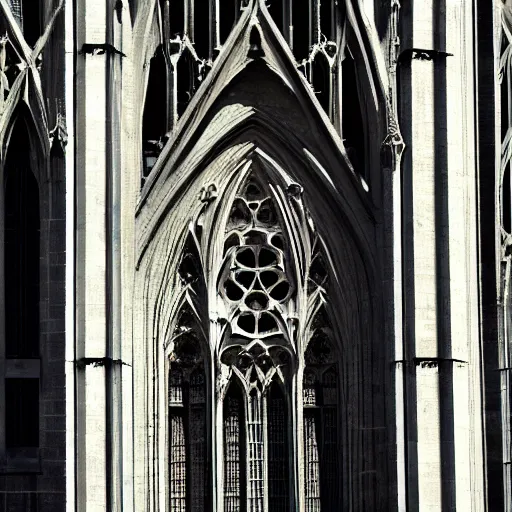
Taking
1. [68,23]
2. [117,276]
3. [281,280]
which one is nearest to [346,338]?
[281,280]

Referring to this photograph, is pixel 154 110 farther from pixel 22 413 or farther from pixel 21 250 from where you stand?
pixel 22 413

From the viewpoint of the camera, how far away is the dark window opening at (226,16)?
3159 centimetres

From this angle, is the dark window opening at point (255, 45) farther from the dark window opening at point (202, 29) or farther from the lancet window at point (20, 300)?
the lancet window at point (20, 300)

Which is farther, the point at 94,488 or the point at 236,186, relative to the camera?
the point at 236,186

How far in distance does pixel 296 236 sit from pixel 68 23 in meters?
4.48

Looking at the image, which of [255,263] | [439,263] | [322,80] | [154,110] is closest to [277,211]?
[255,263]

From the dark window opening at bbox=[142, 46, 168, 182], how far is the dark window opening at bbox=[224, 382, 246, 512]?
3580 mm

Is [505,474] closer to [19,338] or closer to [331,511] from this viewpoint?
[331,511]

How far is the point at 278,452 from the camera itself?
101ft

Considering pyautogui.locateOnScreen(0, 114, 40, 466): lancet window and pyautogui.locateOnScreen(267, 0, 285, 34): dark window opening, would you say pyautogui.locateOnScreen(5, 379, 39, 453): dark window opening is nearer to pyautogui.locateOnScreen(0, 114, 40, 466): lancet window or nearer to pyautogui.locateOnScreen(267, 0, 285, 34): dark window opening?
pyautogui.locateOnScreen(0, 114, 40, 466): lancet window

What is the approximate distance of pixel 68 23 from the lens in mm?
30578

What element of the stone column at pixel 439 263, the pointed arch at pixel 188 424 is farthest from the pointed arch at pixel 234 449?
the stone column at pixel 439 263

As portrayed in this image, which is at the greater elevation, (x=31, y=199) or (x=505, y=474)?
(x=31, y=199)

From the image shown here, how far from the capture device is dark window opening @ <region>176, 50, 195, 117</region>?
3130 cm
